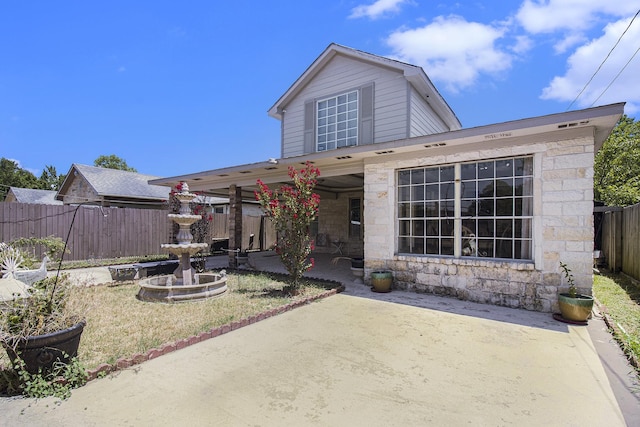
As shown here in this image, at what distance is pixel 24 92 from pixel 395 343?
17.7 meters

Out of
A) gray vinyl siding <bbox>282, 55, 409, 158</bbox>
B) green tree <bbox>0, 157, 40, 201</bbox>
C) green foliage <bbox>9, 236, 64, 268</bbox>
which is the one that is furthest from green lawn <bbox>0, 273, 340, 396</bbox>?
green tree <bbox>0, 157, 40, 201</bbox>

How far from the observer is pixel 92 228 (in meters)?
11.4

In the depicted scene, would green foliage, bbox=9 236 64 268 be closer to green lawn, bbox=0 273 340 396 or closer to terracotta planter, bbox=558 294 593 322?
green lawn, bbox=0 273 340 396

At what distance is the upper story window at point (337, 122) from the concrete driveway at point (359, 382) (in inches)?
260

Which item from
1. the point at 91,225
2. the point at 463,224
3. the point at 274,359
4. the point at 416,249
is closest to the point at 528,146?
the point at 463,224

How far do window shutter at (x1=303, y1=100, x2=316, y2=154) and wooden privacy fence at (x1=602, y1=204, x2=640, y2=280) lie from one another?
8.48 metres

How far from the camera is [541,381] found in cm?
296

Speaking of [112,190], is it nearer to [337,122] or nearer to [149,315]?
[337,122]

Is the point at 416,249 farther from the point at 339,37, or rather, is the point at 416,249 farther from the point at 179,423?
the point at 339,37

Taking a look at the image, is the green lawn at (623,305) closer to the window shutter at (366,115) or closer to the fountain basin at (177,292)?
the fountain basin at (177,292)

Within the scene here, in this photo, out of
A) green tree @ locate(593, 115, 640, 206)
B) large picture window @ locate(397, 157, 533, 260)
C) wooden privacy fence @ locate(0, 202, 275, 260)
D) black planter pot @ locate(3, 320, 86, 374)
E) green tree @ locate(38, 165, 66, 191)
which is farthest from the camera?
green tree @ locate(38, 165, 66, 191)

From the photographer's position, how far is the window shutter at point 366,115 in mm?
9184

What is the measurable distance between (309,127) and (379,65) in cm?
290

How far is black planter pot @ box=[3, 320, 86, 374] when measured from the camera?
263cm
